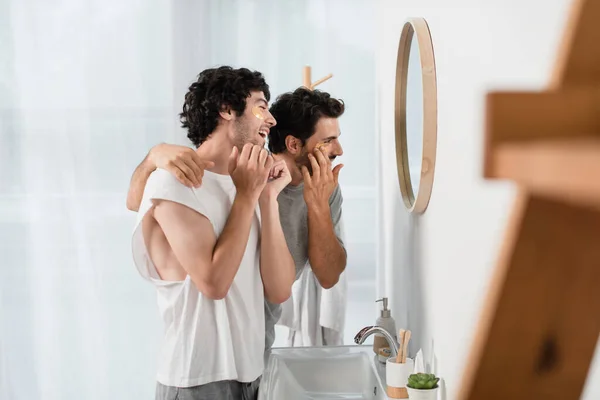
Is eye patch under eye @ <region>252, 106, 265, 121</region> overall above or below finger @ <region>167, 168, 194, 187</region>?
above

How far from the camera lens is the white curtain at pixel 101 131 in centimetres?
295

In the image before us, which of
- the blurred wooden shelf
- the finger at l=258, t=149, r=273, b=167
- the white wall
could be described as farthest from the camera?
the finger at l=258, t=149, r=273, b=167

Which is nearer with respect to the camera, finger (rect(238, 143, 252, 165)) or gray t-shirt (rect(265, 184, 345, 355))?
finger (rect(238, 143, 252, 165))

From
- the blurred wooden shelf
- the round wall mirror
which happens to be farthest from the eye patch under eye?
the blurred wooden shelf

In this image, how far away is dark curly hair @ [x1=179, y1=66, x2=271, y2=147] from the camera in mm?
1876

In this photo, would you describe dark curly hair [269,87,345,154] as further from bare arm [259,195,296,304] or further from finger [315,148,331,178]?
bare arm [259,195,296,304]

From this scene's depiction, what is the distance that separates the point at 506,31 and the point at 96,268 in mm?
2309

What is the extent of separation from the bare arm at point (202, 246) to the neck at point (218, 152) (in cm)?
19

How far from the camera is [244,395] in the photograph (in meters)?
1.81

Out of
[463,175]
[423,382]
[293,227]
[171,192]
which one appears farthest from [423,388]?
[293,227]

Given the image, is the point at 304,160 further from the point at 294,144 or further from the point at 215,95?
the point at 215,95

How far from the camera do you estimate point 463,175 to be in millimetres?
1276

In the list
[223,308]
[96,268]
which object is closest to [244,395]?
[223,308]

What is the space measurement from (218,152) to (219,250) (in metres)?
0.29
